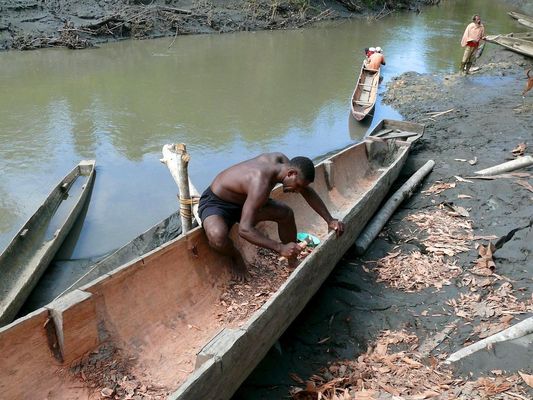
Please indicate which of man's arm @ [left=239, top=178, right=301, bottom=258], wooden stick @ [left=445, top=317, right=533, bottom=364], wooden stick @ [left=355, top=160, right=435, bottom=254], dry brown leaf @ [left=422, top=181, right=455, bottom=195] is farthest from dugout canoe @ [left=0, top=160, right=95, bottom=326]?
dry brown leaf @ [left=422, top=181, right=455, bottom=195]

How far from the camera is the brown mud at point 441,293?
408 centimetres

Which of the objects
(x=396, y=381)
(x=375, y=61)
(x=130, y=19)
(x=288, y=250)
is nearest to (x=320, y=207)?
(x=288, y=250)

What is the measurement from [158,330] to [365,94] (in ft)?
32.2

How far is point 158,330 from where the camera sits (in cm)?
411

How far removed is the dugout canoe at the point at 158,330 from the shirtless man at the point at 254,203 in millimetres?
204

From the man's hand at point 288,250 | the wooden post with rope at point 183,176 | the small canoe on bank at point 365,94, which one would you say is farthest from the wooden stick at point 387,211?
the small canoe on bank at point 365,94

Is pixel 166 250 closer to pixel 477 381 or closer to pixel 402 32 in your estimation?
pixel 477 381

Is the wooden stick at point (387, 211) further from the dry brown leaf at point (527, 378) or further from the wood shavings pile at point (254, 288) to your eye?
the dry brown leaf at point (527, 378)

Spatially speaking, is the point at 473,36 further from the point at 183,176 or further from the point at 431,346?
the point at 431,346

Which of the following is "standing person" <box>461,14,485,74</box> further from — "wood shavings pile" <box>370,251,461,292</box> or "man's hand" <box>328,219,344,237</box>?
"man's hand" <box>328,219,344,237</box>

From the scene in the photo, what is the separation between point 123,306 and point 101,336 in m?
0.30

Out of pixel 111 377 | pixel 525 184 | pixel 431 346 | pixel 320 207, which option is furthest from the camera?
pixel 525 184

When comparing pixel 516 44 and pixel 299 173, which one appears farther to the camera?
pixel 516 44

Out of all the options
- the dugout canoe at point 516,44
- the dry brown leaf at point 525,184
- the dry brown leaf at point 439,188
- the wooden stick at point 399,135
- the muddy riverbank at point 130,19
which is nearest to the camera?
the dry brown leaf at point 525,184
